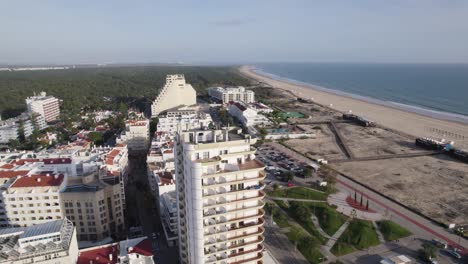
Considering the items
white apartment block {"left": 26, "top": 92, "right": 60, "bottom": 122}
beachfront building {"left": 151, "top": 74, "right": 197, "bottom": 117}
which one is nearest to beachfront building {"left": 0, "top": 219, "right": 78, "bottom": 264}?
white apartment block {"left": 26, "top": 92, "right": 60, "bottom": 122}

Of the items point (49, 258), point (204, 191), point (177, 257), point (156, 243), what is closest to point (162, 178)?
point (156, 243)

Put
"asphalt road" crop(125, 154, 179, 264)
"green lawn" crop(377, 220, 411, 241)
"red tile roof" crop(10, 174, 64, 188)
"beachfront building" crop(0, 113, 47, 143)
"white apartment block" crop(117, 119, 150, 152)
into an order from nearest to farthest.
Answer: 1. "asphalt road" crop(125, 154, 179, 264)
2. "red tile roof" crop(10, 174, 64, 188)
3. "green lawn" crop(377, 220, 411, 241)
4. "white apartment block" crop(117, 119, 150, 152)
5. "beachfront building" crop(0, 113, 47, 143)

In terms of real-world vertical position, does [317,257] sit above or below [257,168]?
below

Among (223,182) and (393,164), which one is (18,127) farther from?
(393,164)

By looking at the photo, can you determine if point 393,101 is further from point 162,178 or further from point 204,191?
point 204,191

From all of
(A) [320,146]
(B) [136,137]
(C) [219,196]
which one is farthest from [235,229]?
(A) [320,146]

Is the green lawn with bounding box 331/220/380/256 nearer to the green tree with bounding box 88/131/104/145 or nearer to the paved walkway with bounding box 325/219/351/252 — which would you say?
the paved walkway with bounding box 325/219/351/252
